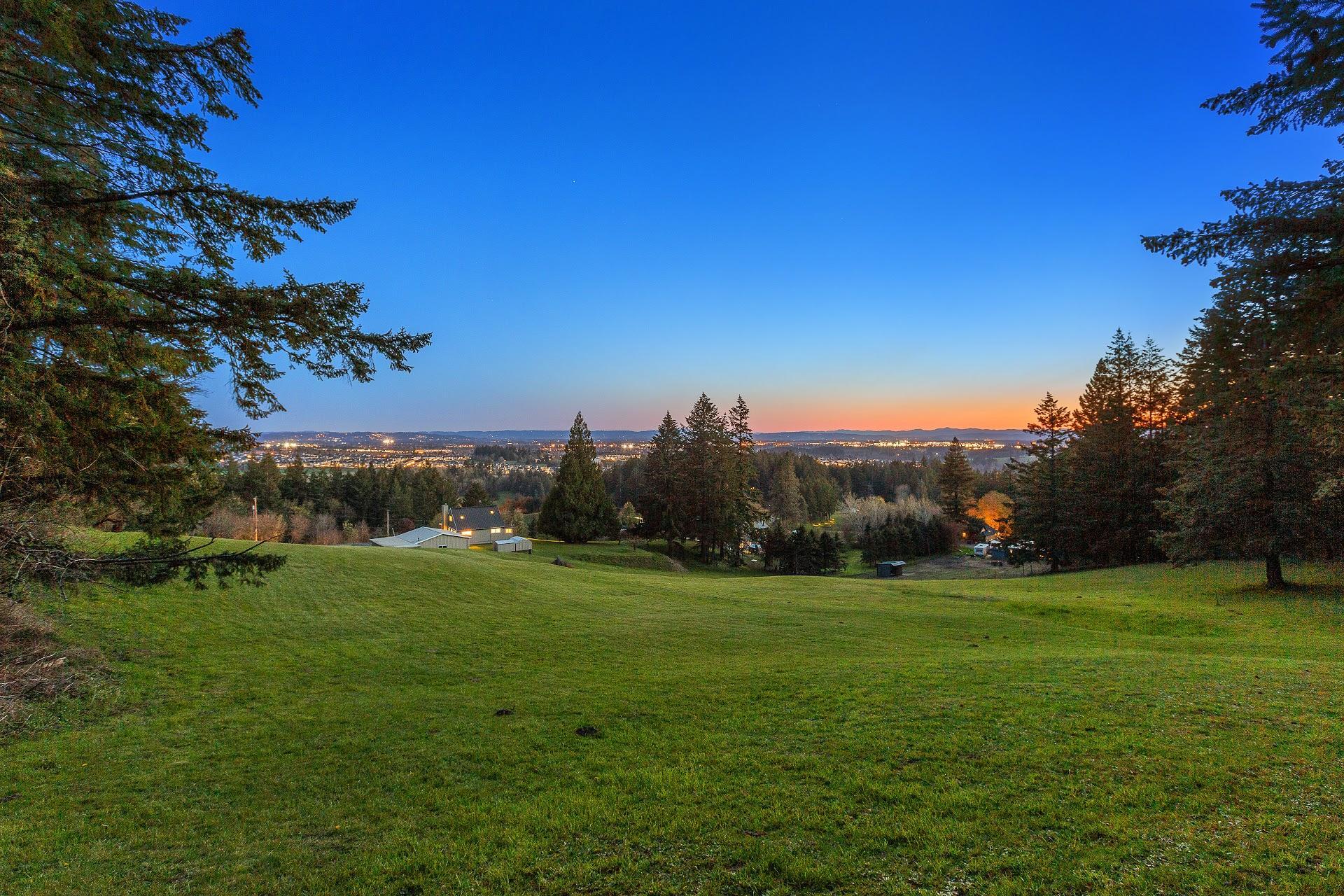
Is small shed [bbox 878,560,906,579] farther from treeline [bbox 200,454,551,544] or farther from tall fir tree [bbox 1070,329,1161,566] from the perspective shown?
treeline [bbox 200,454,551,544]

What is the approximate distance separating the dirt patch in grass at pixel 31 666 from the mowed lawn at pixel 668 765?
0.39m

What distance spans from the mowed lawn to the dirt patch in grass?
1.29 feet

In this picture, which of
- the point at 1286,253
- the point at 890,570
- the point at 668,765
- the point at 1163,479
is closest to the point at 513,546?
the point at 890,570

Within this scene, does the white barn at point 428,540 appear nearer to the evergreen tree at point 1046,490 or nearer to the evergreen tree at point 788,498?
the evergreen tree at point 788,498

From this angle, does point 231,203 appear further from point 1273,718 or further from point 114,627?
point 1273,718

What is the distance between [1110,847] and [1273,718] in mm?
5334

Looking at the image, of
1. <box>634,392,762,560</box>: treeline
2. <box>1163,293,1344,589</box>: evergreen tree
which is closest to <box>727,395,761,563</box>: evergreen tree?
<box>634,392,762,560</box>: treeline

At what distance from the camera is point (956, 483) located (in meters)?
66.4

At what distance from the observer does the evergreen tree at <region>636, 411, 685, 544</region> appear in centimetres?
5188

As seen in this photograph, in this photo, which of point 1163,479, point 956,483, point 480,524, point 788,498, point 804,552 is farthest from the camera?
point 788,498

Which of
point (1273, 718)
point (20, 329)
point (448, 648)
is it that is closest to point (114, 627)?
point (448, 648)

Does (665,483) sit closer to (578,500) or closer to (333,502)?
(578,500)

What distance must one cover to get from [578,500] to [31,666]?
42.3 metres

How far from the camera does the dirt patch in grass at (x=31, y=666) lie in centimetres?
783
